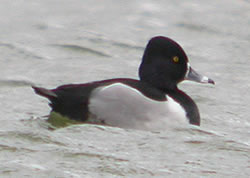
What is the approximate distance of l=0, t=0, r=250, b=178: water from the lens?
714 centimetres

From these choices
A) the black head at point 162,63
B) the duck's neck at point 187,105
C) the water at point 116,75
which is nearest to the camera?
the water at point 116,75

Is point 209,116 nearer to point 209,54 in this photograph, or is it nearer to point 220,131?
point 220,131

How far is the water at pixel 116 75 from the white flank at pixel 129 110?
11 cm

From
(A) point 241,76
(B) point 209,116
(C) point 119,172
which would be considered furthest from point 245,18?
(C) point 119,172

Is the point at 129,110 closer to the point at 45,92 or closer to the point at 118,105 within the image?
the point at 118,105

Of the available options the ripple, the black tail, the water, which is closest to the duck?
the black tail

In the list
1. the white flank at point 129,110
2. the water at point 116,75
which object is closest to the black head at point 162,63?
the white flank at point 129,110

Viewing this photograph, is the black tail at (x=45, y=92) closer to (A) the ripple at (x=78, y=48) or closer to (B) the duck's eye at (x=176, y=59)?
(B) the duck's eye at (x=176, y=59)

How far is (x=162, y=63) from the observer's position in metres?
8.64

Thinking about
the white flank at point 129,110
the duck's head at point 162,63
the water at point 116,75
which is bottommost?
the water at point 116,75

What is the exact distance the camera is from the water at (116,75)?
714cm

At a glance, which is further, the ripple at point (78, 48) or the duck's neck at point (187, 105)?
the ripple at point (78, 48)

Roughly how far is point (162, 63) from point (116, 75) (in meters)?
2.55

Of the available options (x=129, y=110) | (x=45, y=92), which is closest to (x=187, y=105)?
(x=129, y=110)
